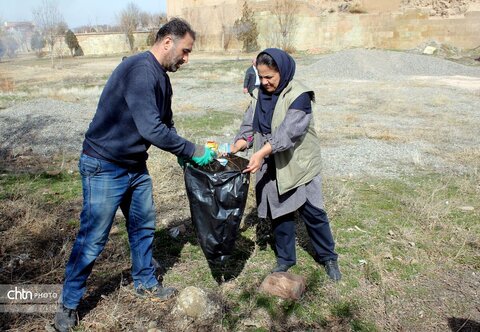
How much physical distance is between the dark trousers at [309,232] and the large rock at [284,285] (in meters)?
0.22

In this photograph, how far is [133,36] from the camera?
1865 inches

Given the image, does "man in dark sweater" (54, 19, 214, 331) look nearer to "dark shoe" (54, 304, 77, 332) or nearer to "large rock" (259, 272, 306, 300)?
"dark shoe" (54, 304, 77, 332)

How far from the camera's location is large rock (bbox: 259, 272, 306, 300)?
2965mm

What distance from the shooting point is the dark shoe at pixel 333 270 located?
10.6ft

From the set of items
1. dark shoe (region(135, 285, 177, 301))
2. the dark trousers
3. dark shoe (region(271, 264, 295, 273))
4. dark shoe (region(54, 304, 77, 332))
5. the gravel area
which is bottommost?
the gravel area

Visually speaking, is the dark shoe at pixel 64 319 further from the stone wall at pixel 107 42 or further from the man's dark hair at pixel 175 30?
the stone wall at pixel 107 42

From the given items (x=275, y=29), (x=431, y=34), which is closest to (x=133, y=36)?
(x=275, y=29)

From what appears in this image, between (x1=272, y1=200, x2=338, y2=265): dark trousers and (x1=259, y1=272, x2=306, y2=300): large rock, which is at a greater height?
(x1=272, y1=200, x2=338, y2=265): dark trousers

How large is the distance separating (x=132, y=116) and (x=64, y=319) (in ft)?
4.35

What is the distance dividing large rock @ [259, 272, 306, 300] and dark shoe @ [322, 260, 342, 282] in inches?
11.0

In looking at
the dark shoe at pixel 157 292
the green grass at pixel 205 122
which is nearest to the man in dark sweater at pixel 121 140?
the dark shoe at pixel 157 292

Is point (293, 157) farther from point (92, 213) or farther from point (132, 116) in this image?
point (92, 213)

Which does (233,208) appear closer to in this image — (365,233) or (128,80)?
(128,80)

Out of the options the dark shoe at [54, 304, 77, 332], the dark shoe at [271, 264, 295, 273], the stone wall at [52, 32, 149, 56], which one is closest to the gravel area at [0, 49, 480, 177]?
the dark shoe at [271, 264, 295, 273]
